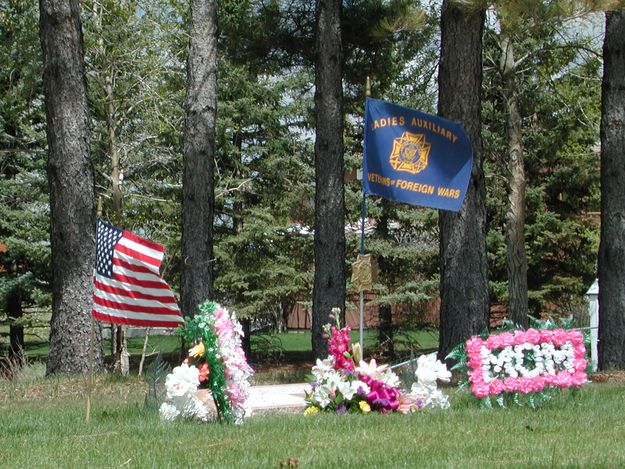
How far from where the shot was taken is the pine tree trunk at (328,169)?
16344 millimetres

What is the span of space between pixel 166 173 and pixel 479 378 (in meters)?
19.1

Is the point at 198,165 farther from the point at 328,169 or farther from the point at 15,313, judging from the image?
the point at 15,313

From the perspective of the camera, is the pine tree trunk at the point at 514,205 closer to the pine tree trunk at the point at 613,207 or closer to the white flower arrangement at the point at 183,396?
the pine tree trunk at the point at 613,207

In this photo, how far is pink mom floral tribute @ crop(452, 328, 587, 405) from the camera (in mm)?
9305

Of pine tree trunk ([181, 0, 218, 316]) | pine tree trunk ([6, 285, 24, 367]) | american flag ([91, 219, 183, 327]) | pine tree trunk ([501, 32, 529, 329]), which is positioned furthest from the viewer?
pine tree trunk ([6, 285, 24, 367])

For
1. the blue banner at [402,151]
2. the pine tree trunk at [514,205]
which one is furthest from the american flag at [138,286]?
the pine tree trunk at [514,205]

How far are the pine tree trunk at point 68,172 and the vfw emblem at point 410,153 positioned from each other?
4.53m

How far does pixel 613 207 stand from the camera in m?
15.5

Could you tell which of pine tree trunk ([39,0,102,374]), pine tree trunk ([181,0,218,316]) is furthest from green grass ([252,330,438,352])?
pine tree trunk ([39,0,102,374])

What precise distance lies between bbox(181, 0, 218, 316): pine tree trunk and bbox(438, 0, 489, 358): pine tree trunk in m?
3.40

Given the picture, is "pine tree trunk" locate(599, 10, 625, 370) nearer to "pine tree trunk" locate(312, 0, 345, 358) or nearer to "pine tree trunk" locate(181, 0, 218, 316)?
"pine tree trunk" locate(312, 0, 345, 358)

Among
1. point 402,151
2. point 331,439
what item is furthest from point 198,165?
point 331,439

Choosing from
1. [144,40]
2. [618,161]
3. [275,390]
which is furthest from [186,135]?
[144,40]

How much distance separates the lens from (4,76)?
24609mm
